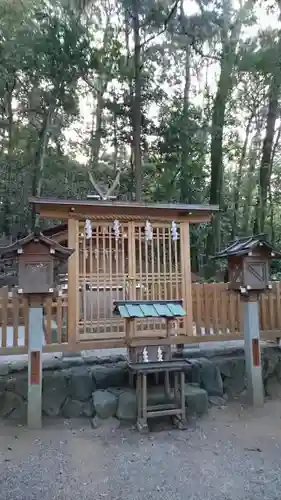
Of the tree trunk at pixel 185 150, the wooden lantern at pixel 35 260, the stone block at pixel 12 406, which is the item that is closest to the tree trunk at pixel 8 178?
the tree trunk at pixel 185 150

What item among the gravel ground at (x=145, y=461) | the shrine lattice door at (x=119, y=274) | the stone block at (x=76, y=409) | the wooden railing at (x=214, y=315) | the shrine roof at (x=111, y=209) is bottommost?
the gravel ground at (x=145, y=461)

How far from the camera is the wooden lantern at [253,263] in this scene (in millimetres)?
5043

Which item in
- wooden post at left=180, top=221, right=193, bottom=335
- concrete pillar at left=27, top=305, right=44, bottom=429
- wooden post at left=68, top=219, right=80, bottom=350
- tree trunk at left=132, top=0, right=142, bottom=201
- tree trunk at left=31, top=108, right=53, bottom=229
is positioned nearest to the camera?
concrete pillar at left=27, top=305, right=44, bottom=429

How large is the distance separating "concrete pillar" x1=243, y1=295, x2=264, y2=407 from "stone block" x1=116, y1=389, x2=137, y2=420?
1750 millimetres

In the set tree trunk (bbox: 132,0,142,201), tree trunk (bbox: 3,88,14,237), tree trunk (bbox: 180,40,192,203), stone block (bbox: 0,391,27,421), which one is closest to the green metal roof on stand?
stone block (bbox: 0,391,27,421)

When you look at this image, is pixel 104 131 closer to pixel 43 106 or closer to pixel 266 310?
pixel 43 106

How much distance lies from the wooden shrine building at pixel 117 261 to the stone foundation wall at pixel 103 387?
1.33 feet

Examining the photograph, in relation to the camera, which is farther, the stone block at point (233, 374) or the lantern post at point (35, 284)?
the stone block at point (233, 374)

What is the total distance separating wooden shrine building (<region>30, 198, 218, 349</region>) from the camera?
5309 mm

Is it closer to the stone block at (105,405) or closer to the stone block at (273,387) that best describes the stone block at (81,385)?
the stone block at (105,405)

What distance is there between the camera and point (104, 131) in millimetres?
11828

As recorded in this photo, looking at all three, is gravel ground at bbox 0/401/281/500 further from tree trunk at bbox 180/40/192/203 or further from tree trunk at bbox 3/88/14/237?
tree trunk at bbox 3/88/14/237

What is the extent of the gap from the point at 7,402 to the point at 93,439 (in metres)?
1.37

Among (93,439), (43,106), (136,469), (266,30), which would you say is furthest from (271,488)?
(43,106)
